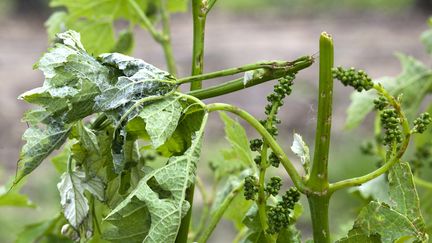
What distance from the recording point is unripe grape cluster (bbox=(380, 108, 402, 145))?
2.65 ft

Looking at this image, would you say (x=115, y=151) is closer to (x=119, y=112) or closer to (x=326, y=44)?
(x=119, y=112)

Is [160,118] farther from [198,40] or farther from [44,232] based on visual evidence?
[44,232]

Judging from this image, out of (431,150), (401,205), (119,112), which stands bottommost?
(431,150)

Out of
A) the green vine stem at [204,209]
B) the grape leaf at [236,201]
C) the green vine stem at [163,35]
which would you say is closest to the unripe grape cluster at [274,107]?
the grape leaf at [236,201]

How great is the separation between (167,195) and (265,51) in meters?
6.83

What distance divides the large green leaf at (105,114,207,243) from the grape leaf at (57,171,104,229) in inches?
2.3

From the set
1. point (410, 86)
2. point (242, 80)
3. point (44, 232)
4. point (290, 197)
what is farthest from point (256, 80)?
point (410, 86)

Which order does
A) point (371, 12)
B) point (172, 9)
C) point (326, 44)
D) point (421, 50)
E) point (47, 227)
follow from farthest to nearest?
point (371, 12)
point (421, 50)
point (172, 9)
point (47, 227)
point (326, 44)

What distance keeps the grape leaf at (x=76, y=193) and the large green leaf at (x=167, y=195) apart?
0.06 meters

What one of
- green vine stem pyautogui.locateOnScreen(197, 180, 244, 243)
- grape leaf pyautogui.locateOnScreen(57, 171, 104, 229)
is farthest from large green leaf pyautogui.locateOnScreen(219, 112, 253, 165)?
grape leaf pyautogui.locateOnScreen(57, 171, 104, 229)

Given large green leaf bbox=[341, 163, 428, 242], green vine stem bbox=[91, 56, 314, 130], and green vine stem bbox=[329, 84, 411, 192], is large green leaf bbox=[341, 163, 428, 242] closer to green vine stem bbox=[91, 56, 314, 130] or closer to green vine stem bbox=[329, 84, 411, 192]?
green vine stem bbox=[329, 84, 411, 192]

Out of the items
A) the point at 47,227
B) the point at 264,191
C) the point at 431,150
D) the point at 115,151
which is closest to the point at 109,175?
the point at 115,151

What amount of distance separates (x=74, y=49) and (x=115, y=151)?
0.12m

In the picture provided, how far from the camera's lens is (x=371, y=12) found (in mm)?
9289
